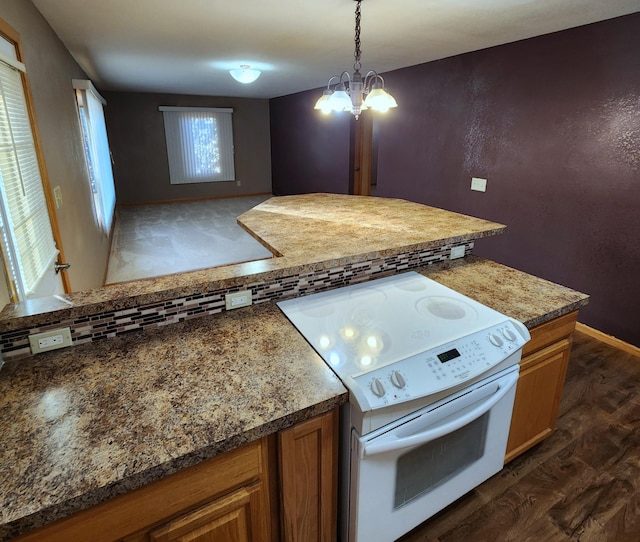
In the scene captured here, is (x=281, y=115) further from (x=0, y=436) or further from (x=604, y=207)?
(x=0, y=436)

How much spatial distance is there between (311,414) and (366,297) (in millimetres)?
676

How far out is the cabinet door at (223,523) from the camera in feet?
3.06

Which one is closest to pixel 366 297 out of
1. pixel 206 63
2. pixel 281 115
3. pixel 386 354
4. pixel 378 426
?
pixel 386 354

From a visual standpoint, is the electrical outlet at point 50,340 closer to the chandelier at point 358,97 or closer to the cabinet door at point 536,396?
the cabinet door at point 536,396

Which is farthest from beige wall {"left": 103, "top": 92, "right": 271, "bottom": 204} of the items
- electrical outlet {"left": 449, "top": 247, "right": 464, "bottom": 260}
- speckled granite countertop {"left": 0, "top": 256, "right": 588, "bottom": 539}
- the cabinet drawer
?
the cabinet drawer

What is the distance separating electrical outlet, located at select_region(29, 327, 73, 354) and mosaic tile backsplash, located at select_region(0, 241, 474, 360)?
0.04ft

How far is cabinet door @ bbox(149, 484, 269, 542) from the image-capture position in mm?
934

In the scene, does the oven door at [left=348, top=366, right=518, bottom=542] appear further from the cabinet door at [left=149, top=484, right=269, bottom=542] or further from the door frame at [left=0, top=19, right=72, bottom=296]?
the door frame at [left=0, top=19, right=72, bottom=296]

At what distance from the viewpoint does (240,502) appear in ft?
3.33

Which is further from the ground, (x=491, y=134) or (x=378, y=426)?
(x=491, y=134)

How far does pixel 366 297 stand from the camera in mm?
1596

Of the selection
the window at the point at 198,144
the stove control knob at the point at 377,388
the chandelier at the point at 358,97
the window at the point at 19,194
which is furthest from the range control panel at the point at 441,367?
the window at the point at 198,144

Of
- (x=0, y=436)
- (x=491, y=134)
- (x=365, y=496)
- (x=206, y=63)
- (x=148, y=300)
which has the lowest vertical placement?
(x=365, y=496)

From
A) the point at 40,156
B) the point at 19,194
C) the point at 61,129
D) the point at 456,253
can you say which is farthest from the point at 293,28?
the point at 19,194
